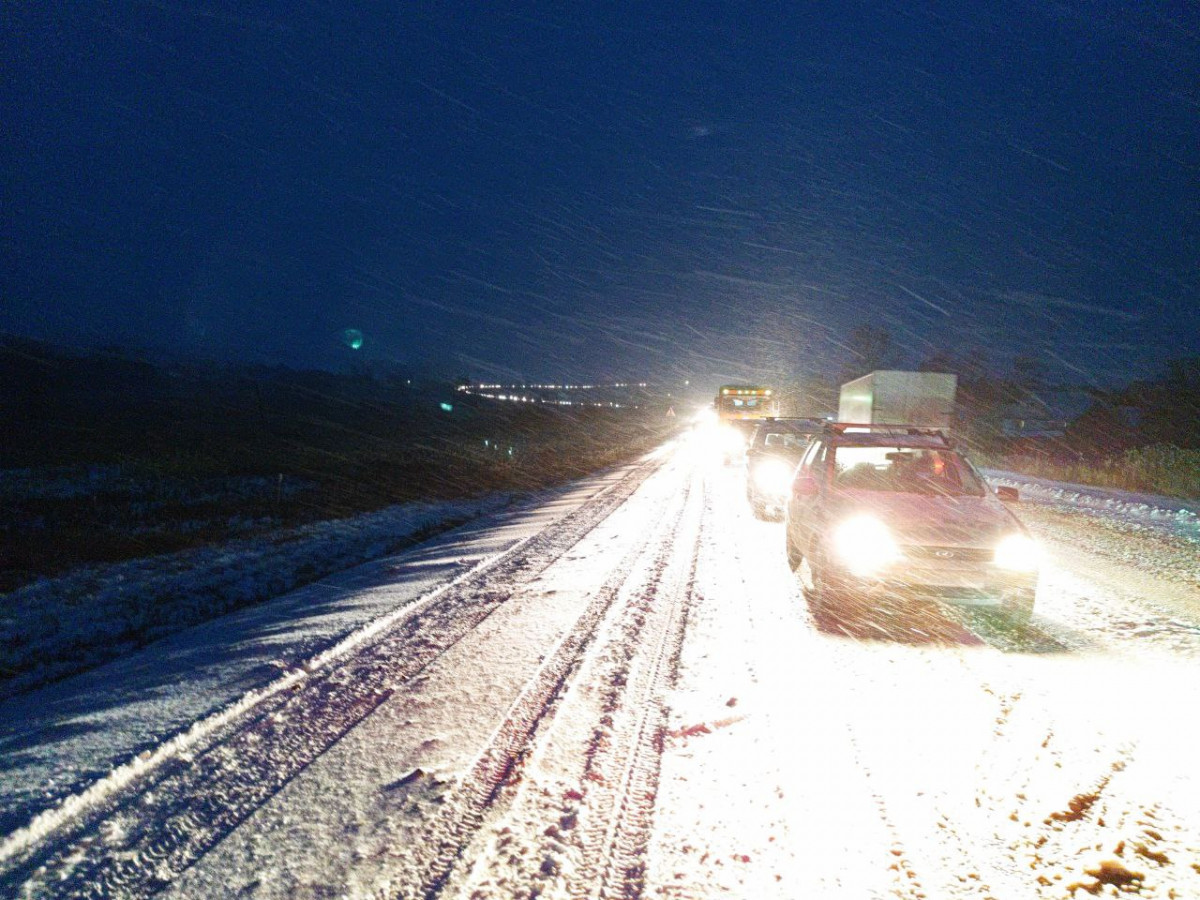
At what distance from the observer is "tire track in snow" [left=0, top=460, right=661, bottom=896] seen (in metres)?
2.85

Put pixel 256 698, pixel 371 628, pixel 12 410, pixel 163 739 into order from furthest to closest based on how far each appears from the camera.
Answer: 1. pixel 12 410
2. pixel 371 628
3. pixel 256 698
4. pixel 163 739

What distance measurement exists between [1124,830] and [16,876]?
15.0 feet

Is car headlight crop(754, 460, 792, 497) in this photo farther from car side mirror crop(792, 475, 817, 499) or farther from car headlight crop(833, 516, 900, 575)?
car headlight crop(833, 516, 900, 575)

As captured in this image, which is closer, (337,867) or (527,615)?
(337,867)

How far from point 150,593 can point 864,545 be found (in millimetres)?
7646

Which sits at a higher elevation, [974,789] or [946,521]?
[946,521]

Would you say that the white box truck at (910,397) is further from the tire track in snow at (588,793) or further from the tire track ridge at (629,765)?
the tire track in snow at (588,793)

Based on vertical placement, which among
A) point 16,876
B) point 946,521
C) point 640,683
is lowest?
point 16,876

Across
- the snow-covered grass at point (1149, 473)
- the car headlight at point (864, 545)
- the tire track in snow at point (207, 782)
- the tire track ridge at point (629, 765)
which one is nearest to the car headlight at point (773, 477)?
the car headlight at point (864, 545)

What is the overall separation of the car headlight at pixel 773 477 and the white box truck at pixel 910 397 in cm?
1066

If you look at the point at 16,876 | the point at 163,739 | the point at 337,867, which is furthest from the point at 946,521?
the point at 16,876

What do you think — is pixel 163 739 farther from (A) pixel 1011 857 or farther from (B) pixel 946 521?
(B) pixel 946 521

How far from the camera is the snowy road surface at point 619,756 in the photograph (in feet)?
9.34

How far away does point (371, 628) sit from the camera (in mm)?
6113
